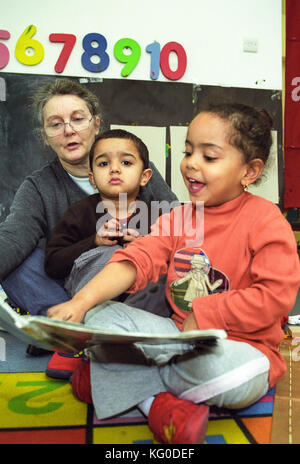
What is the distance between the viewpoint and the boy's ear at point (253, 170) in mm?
898

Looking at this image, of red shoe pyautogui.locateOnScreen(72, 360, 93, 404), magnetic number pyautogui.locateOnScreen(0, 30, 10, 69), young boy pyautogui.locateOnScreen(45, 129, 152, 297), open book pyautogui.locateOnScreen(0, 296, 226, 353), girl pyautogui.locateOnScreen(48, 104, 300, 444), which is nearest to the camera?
open book pyautogui.locateOnScreen(0, 296, 226, 353)

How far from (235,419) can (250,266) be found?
30 cm

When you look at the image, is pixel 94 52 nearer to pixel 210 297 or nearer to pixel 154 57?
pixel 154 57

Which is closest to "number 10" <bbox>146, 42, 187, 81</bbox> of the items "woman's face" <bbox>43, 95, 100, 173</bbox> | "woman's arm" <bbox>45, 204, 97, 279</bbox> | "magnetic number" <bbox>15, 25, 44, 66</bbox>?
"magnetic number" <bbox>15, 25, 44, 66</bbox>

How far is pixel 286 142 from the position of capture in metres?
2.31

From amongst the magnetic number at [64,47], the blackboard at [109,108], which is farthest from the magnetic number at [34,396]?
the magnetic number at [64,47]

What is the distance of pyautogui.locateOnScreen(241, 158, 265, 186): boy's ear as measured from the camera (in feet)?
2.95

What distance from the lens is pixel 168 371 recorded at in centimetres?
79

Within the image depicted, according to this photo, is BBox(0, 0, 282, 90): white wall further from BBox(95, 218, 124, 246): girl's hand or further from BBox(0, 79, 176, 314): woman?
BBox(95, 218, 124, 246): girl's hand

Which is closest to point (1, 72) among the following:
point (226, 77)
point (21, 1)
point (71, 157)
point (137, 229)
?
point (21, 1)

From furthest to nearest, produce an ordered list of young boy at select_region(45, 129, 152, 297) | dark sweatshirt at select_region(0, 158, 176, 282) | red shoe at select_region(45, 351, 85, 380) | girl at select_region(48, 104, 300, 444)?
dark sweatshirt at select_region(0, 158, 176, 282) → young boy at select_region(45, 129, 152, 297) → red shoe at select_region(45, 351, 85, 380) → girl at select_region(48, 104, 300, 444)

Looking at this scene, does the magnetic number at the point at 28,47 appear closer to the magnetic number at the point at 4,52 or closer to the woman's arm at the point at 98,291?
the magnetic number at the point at 4,52

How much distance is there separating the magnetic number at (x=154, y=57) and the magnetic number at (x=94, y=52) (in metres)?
0.22

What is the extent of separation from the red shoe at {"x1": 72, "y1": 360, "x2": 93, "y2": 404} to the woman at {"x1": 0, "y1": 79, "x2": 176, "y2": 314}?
323 mm
